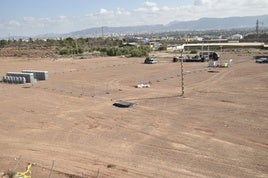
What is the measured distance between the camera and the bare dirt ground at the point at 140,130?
15688mm

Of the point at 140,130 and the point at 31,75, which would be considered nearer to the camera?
the point at 140,130

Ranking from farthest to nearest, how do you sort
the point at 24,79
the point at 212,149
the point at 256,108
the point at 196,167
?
the point at 24,79 → the point at 256,108 → the point at 212,149 → the point at 196,167

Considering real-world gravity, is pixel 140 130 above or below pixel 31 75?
below

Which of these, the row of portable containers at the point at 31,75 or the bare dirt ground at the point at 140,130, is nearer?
the bare dirt ground at the point at 140,130

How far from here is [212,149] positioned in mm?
17547

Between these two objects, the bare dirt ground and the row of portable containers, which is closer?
the bare dirt ground

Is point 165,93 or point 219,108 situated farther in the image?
point 165,93

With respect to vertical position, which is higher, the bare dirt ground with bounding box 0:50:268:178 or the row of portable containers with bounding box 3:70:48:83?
the row of portable containers with bounding box 3:70:48:83

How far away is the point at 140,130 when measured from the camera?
21.3m

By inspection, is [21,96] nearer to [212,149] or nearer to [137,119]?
[137,119]

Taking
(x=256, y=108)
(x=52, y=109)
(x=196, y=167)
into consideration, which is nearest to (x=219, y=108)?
(x=256, y=108)

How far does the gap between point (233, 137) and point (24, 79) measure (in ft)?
101

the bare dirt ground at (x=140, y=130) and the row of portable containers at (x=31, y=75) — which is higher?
the row of portable containers at (x=31, y=75)

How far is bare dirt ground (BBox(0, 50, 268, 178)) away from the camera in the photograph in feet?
51.5
